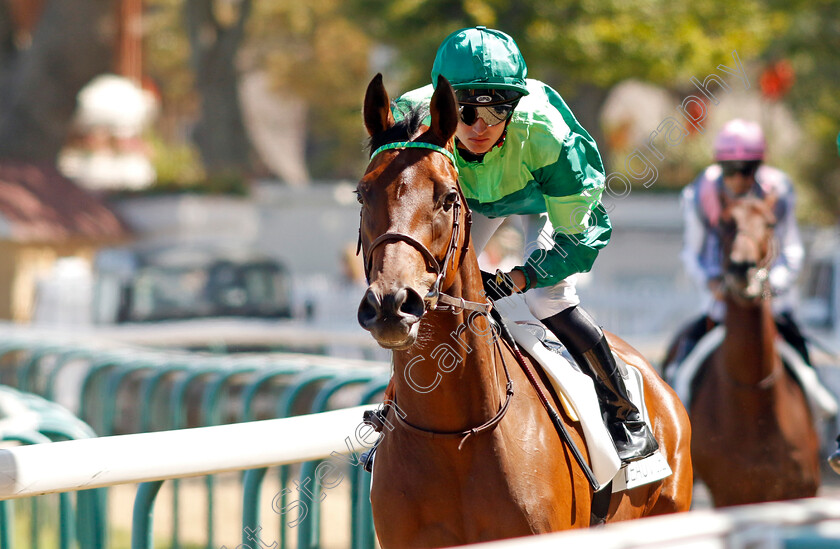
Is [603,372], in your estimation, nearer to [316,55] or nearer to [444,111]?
[444,111]

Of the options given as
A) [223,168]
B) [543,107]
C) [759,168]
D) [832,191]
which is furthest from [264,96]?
[543,107]

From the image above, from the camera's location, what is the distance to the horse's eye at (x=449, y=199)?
309cm

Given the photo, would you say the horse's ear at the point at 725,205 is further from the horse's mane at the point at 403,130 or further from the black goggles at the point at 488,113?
the horse's mane at the point at 403,130

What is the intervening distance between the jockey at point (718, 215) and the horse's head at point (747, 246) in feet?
0.64

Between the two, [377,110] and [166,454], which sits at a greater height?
[377,110]

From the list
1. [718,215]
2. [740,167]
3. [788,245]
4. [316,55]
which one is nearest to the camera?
[718,215]

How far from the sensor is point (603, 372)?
12.7 feet

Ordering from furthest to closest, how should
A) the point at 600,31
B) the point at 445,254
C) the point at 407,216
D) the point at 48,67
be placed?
the point at 48,67
the point at 600,31
the point at 445,254
the point at 407,216

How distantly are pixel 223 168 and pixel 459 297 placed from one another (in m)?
23.4

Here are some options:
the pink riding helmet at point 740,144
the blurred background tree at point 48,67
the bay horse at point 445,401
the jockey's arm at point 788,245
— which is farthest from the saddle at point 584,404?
the blurred background tree at point 48,67

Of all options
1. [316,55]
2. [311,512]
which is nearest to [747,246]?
[311,512]

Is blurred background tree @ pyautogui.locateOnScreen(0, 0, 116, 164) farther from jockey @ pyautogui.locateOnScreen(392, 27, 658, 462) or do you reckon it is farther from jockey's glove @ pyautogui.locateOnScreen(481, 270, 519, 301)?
jockey's glove @ pyautogui.locateOnScreen(481, 270, 519, 301)

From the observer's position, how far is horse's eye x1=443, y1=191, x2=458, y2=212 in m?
3.09

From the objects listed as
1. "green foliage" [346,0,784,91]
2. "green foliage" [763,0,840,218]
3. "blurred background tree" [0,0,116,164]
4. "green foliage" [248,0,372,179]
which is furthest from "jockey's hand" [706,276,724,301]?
"green foliage" [248,0,372,179]
